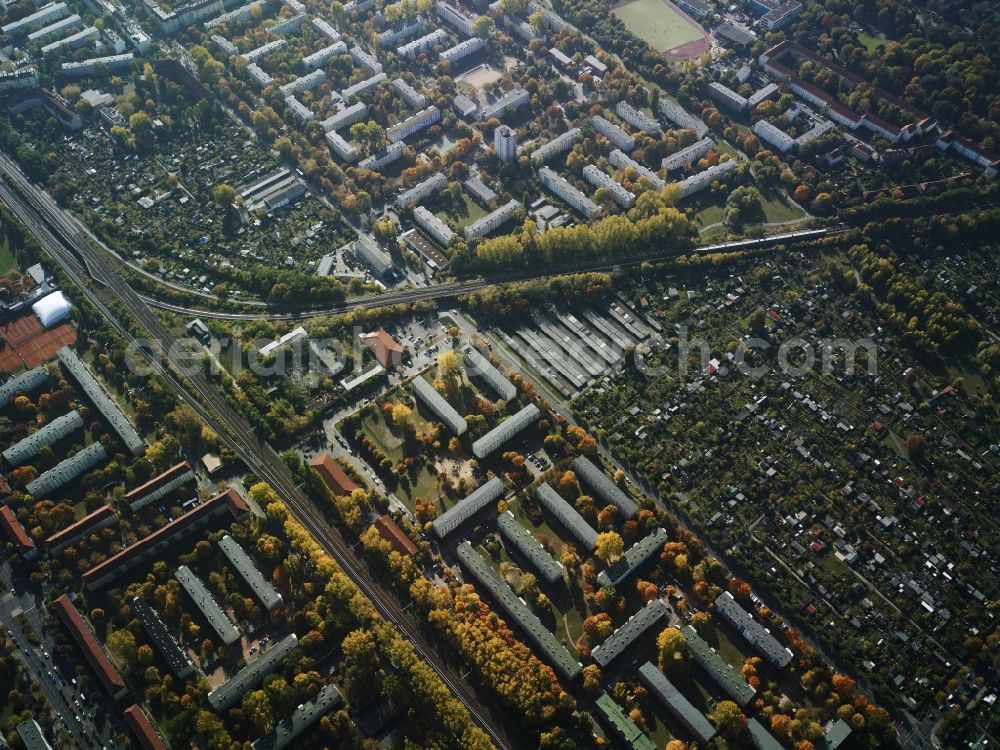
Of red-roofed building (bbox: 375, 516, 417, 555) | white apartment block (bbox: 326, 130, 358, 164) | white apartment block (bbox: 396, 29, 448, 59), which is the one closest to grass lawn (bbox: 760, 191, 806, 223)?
white apartment block (bbox: 326, 130, 358, 164)

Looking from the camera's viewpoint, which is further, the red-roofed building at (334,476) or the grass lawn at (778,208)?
the grass lawn at (778,208)

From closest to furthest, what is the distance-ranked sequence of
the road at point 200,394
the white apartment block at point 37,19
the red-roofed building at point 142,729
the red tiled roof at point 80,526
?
the red-roofed building at point 142,729
the road at point 200,394
the red tiled roof at point 80,526
the white apartment block at point 37,19

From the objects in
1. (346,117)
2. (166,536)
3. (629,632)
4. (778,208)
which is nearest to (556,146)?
(346,117)

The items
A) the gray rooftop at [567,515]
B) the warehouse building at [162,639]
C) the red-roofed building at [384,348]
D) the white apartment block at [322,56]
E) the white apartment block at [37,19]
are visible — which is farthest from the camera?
the white apartment block at [37,19]

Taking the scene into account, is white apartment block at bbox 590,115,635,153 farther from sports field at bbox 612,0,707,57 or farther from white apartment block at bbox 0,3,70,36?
white apartment block at bbox 0,3,70,36

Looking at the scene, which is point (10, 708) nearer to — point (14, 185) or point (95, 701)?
point (95, 701)

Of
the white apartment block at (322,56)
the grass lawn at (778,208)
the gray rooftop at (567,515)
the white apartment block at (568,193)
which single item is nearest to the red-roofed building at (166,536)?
the gray rooftop at (567,515)

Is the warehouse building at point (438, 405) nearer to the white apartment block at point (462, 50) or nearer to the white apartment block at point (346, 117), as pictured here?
the white apartment block at point (346, 117)
